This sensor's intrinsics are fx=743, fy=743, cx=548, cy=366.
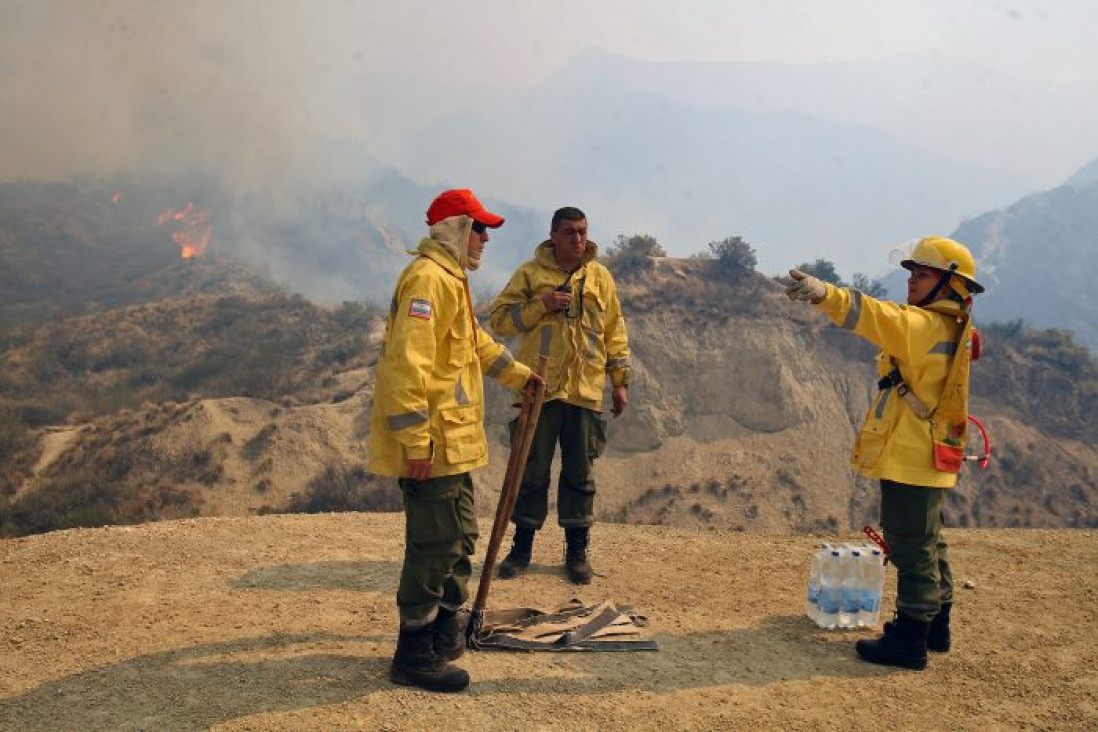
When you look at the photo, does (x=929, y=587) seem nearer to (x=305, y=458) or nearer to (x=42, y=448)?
(x=305, y=458)

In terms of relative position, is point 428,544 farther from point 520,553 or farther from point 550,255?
point 550,255

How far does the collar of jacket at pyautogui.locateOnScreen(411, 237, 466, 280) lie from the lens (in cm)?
418

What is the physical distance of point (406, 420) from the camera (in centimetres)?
380

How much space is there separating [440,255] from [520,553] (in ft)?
10.6

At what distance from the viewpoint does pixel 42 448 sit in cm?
2177

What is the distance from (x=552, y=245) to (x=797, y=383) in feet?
71.8

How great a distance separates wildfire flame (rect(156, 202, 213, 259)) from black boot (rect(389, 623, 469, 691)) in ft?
311

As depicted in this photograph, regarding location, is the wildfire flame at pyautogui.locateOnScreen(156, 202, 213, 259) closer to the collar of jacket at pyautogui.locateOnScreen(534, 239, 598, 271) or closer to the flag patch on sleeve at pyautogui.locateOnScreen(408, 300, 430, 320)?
the collar of jacket at pyautogui.locateOnScreen(534, 239, 598, 271)

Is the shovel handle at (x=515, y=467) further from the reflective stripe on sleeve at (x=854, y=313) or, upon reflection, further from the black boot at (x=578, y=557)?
the reflective stripe on sleeve at (x=854, y=313)

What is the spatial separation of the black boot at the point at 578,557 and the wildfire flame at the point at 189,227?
306ft

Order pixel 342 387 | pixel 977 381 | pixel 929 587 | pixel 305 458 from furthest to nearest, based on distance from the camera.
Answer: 1. pixel 977 381
2. pixel 342 387
3. pixel 305 458
4. pixel 929 587

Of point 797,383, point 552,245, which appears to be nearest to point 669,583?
point 552,245

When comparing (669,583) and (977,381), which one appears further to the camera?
(977,381)

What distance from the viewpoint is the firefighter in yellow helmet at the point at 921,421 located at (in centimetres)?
A: 459
